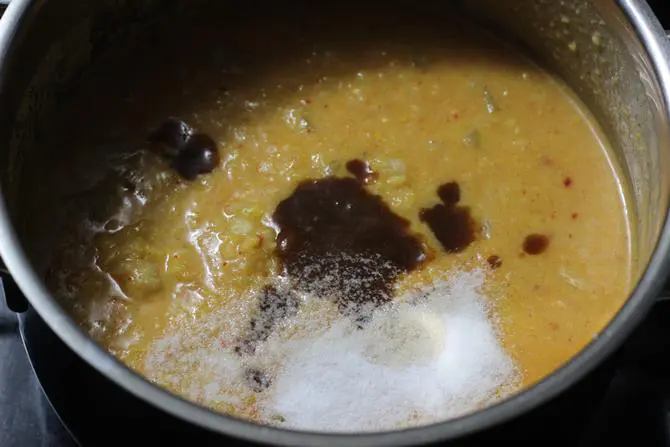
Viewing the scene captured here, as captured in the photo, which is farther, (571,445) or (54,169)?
(54,169)

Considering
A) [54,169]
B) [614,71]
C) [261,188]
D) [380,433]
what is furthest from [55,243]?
[614,71]

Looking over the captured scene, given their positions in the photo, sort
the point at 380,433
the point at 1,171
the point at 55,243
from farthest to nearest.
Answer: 1. the point at 55,243
2. the point at 1,171
3. the point at 380,433

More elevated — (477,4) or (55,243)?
(477,4)

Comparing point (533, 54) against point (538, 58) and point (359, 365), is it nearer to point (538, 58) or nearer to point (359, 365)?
point (538, 58)

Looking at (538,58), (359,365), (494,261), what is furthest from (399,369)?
(538,58)

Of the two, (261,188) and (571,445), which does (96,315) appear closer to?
(261,188)

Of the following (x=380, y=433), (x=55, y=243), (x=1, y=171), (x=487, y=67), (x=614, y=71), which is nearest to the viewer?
(x=380, y=433)

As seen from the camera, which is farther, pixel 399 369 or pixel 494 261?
pixel 494 261
